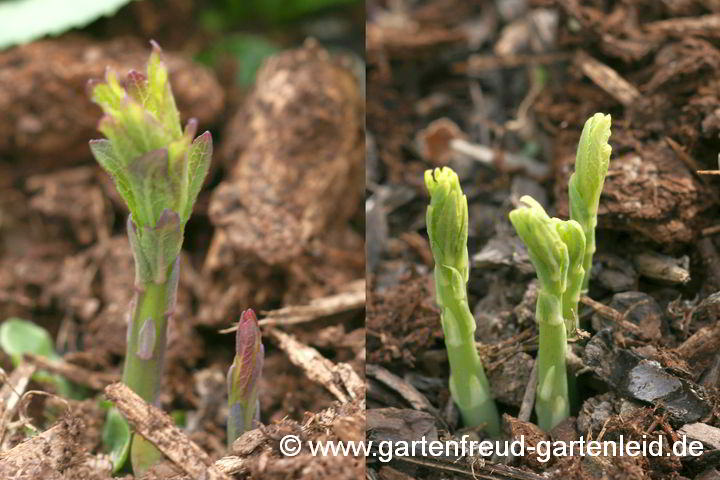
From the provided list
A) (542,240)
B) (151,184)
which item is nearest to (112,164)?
(151,184)

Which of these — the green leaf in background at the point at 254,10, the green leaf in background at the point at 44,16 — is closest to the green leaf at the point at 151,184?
the green leaf in background at the point at 44,16

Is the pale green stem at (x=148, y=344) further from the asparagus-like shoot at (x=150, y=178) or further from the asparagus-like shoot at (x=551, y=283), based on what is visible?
the asparagus-like shoot at (x=551, y=283)

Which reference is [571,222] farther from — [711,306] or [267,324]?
[267,324]

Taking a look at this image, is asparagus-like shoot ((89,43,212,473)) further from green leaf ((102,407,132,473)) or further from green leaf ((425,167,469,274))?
green leaf ((425,167,469,274))

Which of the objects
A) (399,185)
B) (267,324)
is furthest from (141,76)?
(399,185)

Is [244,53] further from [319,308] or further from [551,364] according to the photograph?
[551,364]

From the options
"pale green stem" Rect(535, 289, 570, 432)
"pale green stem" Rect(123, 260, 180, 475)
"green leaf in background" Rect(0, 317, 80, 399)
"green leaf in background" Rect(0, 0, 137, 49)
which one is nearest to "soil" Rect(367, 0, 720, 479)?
"pale green stem" Rect(535, 289, 570, 432)

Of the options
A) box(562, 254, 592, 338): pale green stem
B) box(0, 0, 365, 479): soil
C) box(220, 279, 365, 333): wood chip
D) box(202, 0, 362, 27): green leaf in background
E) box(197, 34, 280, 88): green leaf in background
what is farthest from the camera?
box(202, 0, 362, 27): green leaf in background
